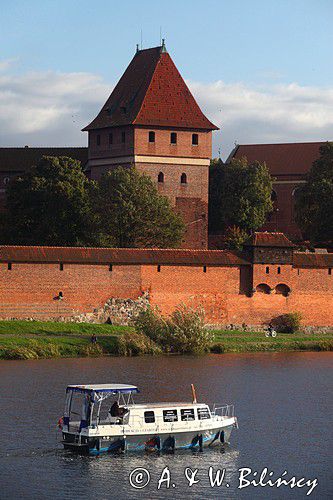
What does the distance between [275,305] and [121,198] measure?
961 centimetres

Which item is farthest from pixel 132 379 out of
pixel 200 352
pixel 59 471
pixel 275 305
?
pixel 275 305

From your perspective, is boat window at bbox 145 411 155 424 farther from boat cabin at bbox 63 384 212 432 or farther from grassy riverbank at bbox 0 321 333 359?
grassy riverbank at bbox 0 321 333 359

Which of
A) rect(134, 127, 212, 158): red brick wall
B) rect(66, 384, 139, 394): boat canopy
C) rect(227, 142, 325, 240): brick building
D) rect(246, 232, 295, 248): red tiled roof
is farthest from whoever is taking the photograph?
rect(227, 142, 325, 240): brick building

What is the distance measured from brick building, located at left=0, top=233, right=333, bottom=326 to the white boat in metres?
21.9

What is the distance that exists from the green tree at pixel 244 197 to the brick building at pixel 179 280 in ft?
59.0

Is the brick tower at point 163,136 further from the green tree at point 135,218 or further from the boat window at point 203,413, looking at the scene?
the boat window at point 203,413

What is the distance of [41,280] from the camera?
5584 centimetres

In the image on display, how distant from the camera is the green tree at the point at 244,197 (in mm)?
80062

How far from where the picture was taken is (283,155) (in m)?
93.9

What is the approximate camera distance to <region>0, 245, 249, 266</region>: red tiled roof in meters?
55.7

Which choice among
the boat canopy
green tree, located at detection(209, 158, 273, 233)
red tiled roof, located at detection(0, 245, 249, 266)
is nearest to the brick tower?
green tree, located at detection(209, 158, 273, 233)

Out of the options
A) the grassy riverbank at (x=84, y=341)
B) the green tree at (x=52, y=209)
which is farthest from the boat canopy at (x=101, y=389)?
the green tree at (x=52, y=209)

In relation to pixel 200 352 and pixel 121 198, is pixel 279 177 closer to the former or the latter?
pixel 121 198

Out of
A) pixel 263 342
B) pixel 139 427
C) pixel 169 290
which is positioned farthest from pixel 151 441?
Answer: pixel 169 290
